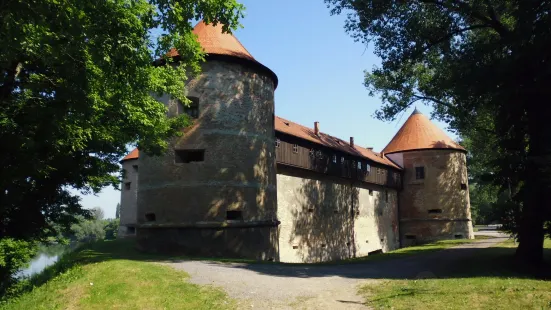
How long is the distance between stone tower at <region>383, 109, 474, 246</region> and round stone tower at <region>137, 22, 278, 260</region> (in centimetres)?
2024

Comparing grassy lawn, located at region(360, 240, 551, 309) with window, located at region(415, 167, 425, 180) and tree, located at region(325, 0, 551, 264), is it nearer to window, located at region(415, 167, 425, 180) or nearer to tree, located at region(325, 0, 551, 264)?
tree, located at region(325, 0, 551, 264)

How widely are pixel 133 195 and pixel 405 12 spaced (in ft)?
85.8

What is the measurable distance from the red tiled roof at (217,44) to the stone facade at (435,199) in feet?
71.3

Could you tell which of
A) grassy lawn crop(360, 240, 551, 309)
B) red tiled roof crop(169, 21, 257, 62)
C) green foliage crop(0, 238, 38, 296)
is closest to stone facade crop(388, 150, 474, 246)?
red tiled roof crop(169, 21, 257, 62)

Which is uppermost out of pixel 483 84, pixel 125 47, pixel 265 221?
pixel 483 84

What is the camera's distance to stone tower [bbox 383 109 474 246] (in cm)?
3447

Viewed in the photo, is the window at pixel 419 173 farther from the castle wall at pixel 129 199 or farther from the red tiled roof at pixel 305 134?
the castle wall at pixel 129 199

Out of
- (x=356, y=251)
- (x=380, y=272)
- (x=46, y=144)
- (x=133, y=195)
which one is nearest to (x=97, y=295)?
(x=46, y=144)

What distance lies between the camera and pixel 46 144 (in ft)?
43.1

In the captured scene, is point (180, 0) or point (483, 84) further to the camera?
point (483, 84)

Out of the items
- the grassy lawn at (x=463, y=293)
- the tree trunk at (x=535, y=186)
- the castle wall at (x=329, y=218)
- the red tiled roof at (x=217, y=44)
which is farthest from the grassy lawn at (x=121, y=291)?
the castle wall at (x=329, y=218)

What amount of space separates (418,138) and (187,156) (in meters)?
24.3

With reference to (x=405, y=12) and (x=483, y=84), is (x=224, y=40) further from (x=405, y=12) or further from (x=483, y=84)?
(x=483, y=84)

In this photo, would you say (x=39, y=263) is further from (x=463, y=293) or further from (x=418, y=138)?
(x=463, y=293)
